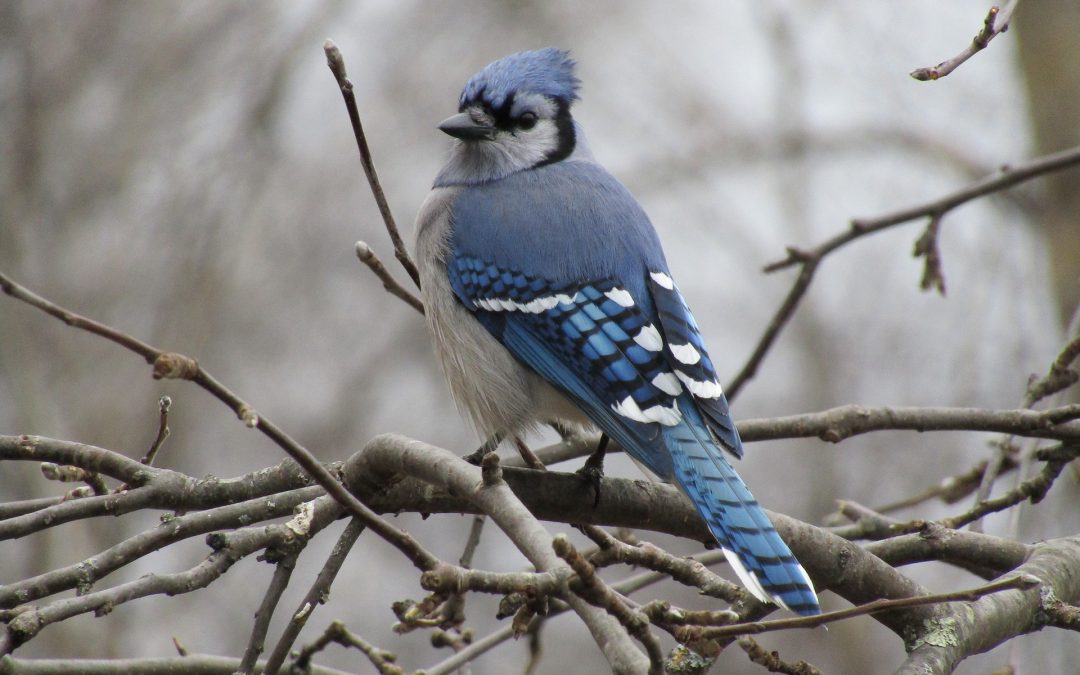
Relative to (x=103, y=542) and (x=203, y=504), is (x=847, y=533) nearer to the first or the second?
(x=203, y=504)

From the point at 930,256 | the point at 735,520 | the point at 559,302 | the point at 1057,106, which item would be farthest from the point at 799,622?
the point at 1057,106

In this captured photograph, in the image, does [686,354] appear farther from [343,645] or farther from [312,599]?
[312,599]

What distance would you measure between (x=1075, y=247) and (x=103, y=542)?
5.25 meters

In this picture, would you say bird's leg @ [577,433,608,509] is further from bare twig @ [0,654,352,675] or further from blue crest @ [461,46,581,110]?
blue crest @ [461,46,581,110]

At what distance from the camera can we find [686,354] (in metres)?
2.68

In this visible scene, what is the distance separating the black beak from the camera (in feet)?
10.9

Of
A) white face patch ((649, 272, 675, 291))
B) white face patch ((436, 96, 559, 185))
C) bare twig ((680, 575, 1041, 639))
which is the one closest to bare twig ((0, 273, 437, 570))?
bare twig ((680, 575, 1041, 639))

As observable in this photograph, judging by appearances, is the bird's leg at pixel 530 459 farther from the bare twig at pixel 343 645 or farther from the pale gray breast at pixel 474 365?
the bare twig at pixel 343 645

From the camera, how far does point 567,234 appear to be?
9.96ft

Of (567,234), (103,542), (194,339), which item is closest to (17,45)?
(194,339)

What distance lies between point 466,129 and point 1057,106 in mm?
3043

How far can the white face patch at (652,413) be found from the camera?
2.50 meters

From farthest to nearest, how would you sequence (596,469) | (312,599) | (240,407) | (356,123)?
(596,469)
(356,123)
(312,599)
(240,407)

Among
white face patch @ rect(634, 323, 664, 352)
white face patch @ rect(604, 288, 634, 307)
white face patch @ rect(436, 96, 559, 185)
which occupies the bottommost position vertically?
white face patch @ rect(634, 323, 664, 352)
